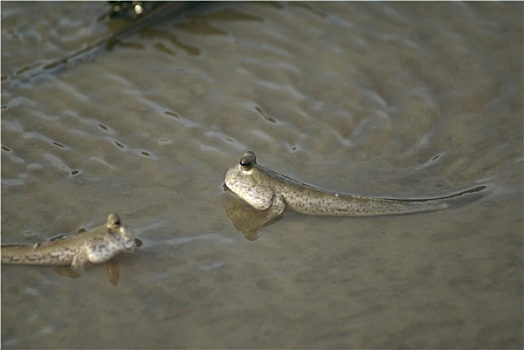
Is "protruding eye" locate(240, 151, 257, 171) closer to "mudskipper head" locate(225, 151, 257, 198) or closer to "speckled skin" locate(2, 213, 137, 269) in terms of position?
"mudskipper head" locate(225, 151, 257, 198)

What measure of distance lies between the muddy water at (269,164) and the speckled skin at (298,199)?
0.32ft

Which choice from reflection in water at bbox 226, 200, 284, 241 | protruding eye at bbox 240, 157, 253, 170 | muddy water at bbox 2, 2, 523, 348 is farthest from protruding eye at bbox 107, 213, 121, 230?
protruding eye at bbox 240, 157, 253, 170

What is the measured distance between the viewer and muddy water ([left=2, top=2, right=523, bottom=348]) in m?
4.08

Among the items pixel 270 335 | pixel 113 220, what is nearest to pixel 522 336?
pixel 270 335

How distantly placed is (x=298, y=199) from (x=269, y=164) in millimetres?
678

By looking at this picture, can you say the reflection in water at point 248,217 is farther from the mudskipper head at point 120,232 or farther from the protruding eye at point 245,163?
the mudskipper head at point 120,232

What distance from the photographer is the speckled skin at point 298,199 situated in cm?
500

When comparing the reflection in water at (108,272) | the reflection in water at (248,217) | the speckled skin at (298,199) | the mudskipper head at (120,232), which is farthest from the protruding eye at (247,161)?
the reflection in water at (108,272)

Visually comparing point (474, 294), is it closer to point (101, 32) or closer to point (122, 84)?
point (122, 84)

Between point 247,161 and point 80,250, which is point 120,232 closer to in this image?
point 80,250

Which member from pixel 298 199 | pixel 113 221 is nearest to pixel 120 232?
pixel 113 221

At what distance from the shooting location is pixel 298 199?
5055mm

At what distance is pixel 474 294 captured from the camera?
4211 millimetres

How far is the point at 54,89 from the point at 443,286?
4.36 metres
